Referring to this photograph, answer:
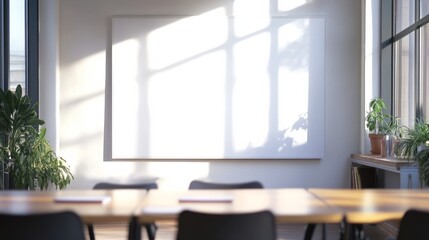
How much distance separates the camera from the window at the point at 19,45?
555 centimetres

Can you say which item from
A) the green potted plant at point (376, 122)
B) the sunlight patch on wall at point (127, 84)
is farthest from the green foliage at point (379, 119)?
the sunlight patch on wall at point (127, 84)

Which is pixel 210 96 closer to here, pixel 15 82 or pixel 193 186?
pixel 15 82

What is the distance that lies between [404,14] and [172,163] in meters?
3.30

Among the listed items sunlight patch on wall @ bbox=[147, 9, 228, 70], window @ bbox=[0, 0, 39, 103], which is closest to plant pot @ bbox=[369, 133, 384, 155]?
sunlight patch on wall @ bbox=[147, 9, 228, 70]

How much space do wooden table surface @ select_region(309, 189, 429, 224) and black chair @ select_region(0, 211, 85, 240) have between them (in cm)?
125

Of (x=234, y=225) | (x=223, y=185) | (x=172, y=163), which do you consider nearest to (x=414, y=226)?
(x=234, y=225)

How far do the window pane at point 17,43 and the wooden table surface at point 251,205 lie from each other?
325 cm

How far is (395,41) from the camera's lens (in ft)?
20.9

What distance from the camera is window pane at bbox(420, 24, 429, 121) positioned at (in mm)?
5434

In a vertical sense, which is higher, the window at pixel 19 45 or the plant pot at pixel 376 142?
the window at pixel 19 45

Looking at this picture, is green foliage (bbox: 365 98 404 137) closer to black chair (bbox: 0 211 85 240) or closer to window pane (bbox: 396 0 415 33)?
window pane (bbox: 396 0 415 33)

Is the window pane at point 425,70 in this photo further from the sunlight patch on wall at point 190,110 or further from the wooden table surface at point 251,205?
the wooden table surface at point 251,205

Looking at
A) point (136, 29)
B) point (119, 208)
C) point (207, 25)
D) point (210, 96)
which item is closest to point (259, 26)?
point (207, 25)

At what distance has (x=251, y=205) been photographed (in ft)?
9.06
